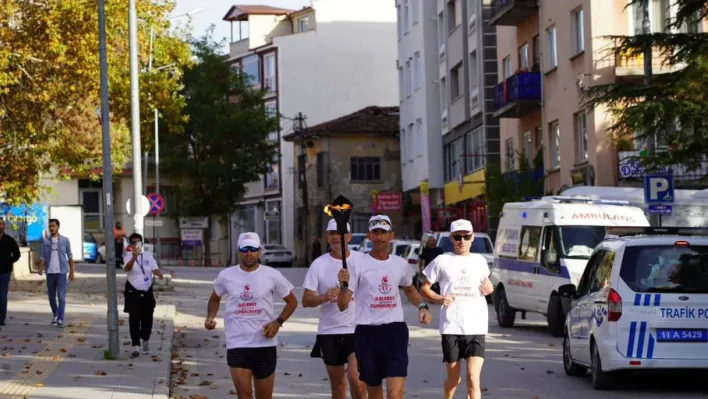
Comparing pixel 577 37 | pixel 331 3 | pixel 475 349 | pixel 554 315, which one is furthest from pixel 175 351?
pixel 331 3

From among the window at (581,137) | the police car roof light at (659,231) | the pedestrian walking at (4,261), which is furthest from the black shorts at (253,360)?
the window at (581,137)

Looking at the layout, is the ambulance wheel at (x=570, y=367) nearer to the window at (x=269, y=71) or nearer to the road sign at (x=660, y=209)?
the road sign at (x=660, y=209)

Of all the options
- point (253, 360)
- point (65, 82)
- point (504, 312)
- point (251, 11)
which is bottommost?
point (504, 312)

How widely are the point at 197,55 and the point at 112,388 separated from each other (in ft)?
218

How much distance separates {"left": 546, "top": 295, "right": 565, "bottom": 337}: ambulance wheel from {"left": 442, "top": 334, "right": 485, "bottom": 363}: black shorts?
1145 centimetres

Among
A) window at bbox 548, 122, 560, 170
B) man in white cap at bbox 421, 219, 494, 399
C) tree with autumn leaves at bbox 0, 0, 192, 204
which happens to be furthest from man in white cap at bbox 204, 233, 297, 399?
window at bbox 548, 122, 560, 170

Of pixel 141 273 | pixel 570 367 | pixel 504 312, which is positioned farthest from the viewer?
pixel 504 312

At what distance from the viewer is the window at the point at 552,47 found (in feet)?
143

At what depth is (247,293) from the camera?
11.7 m

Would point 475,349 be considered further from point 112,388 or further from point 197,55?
point 197,55

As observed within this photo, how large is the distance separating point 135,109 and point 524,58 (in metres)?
23.1

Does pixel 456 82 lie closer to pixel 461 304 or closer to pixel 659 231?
pixel 659 231

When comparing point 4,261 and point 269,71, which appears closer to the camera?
point 4,261

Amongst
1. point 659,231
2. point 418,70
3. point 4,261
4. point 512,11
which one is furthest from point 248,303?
point 418,70
